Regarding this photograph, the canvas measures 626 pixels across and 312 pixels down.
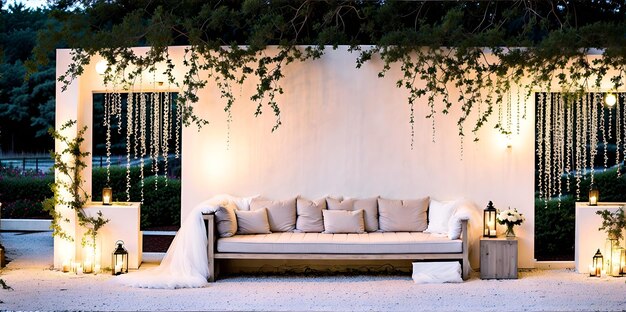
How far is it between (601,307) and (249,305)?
113 inches

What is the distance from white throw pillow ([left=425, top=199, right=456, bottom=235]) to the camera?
900 cm

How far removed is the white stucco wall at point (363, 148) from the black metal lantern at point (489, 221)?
0.33 metres

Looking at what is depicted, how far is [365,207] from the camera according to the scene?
30.5 ft

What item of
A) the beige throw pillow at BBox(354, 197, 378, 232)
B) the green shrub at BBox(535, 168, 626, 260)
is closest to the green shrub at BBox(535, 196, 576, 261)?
the green shrub at BBox(535, 168, 626, 260)

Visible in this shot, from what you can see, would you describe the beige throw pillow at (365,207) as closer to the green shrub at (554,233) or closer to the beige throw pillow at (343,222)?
the beige throw pillow at (343,222)

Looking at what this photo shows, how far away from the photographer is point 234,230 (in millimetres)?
8867

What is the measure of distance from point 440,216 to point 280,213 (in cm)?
162

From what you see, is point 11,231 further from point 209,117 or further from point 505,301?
point 505,301

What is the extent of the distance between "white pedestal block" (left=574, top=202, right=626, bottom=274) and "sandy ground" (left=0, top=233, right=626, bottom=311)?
18 centimetres

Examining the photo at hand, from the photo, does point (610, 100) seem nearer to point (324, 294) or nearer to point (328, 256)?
point (328, 256)

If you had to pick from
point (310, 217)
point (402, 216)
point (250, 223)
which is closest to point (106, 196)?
point (250, 223)

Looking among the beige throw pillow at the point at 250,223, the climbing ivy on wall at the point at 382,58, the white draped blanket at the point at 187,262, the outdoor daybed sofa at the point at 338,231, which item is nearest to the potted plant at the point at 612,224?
the climbing ivy on wall at the point at 382,58

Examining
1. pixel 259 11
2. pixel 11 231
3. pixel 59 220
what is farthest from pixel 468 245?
pixel 11 231

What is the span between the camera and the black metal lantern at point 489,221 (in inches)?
358
